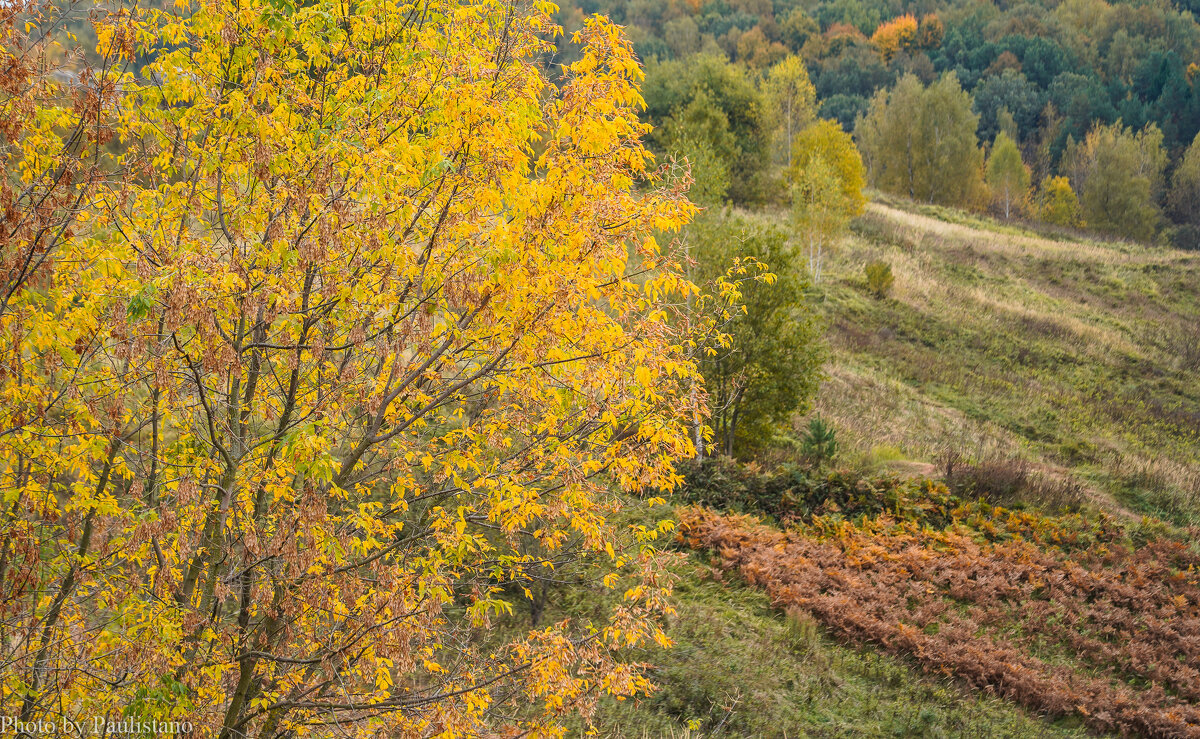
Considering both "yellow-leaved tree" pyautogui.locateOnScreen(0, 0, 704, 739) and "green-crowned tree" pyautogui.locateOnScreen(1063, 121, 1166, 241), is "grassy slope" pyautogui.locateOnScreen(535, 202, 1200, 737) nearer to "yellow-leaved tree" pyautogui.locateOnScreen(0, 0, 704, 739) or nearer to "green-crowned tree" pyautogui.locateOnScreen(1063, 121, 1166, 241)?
"yellow-leaved tree" pyautogui.locateOnScreen(0, 0, 704, 739)

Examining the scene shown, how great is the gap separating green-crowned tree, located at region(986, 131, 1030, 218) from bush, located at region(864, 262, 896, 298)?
3714 centimetres

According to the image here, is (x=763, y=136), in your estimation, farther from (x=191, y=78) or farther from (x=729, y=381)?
(x=191, y=78)

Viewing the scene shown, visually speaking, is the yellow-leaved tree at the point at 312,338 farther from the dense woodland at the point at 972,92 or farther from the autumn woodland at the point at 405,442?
the dense woodland at the point at 972,92

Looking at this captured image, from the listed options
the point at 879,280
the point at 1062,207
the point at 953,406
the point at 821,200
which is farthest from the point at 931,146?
the point at 953,406

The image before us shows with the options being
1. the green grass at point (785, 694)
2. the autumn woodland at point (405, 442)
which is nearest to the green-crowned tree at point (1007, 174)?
the autumn woodland at point (405, 442)

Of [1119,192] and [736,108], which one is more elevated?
[736,108]

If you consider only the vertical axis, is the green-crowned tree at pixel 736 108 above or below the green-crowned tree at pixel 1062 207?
above

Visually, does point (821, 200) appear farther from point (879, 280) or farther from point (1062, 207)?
point (1062, 207)

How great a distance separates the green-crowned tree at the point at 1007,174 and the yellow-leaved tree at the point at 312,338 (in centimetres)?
6531

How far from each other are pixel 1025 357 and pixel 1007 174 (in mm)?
42461

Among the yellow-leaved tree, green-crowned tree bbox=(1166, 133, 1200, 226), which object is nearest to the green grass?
the yellow-leaved tree

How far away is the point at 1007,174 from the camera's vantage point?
61.7 meters

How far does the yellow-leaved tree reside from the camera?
3768 millimetres

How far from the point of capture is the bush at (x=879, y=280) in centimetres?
3008
